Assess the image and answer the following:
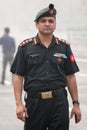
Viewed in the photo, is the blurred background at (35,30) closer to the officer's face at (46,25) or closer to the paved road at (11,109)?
the paved road at (11,109)

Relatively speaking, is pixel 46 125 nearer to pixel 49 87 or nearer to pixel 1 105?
pixel 49 87

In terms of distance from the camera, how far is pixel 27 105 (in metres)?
4.73

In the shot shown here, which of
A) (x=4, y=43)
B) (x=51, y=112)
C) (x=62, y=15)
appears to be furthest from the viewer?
(x=62, y=15)

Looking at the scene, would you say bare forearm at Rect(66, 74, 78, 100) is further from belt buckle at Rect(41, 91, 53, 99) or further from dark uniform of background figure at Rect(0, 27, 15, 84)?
dark uniform of background figure at Rect(0, 27, 15, 84)

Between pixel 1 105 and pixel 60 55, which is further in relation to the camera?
pixel 1 105

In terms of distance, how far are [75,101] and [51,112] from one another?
0.31 meters

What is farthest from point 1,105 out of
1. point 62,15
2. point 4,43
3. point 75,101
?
point 62,15

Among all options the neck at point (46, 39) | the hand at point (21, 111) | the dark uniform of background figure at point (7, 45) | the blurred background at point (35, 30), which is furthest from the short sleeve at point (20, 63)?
the dark uniform of background figure at point (7, 45)

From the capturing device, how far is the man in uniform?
468 centimetres

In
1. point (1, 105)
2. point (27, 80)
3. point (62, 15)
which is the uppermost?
point (62, 15)

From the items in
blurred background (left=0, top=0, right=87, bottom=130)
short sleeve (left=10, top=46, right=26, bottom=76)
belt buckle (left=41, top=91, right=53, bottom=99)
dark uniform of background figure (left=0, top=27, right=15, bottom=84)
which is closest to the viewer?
belt buckle (left=41, top=91, right=53, bottom=99)

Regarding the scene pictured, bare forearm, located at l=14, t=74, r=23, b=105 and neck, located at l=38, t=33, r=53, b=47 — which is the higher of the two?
neck, located at l=38, t=33, r=53, b=47

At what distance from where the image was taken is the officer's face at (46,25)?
185 inches

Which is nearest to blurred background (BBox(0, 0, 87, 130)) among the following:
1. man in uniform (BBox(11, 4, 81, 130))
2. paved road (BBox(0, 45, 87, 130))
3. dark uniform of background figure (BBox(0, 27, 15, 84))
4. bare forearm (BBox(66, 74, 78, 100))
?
paved road (BBox(0, 45, 87, 130))
